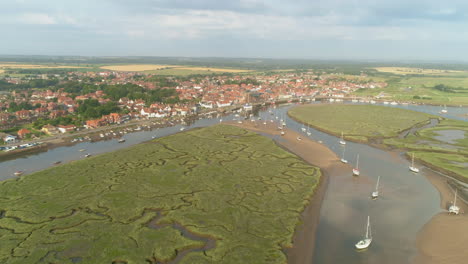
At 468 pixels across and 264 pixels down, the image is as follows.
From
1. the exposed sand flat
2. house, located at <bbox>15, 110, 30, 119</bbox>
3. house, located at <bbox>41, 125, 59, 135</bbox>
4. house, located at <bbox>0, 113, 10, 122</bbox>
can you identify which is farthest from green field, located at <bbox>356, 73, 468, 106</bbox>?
house, located at <bbox>0, 113, 10, 122</bbox>

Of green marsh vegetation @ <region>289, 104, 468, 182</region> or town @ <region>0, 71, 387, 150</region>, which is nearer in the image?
green marsh vegetation @ <region>289, 104, 468, 182</region>

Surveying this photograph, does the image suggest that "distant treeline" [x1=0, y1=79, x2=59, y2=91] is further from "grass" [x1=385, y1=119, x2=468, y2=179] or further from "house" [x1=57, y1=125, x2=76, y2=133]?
"grass" [x1=385, y1=119, x2=468, y2=179]

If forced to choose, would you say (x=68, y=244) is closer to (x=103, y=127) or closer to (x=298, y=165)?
(x=298, y=165)

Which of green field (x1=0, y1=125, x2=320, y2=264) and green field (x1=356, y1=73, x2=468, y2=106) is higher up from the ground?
green field (x1=356, y1=73, x2=468, y2=106)

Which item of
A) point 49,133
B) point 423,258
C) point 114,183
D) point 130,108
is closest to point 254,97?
point 130,108

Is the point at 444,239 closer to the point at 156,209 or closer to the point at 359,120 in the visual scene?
the point at 156,209
